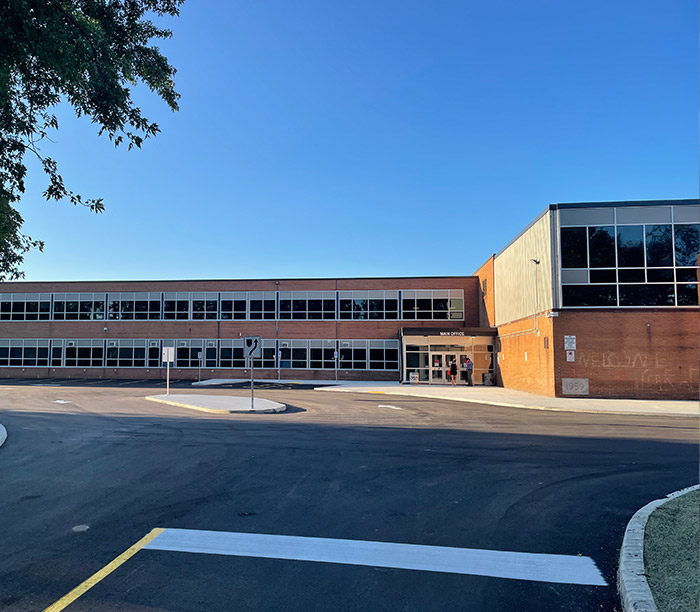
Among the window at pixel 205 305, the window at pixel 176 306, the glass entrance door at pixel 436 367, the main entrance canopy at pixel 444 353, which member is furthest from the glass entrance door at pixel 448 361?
the window at pixel 176 306

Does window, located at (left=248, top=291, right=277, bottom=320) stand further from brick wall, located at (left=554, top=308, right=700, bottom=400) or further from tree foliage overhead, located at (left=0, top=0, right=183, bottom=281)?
tree foliage overhead, located at (left=0, top=0, right=183, bottom=281)

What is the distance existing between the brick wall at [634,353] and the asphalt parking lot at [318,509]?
29.7ft

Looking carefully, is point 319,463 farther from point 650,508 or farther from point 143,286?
point 143,286

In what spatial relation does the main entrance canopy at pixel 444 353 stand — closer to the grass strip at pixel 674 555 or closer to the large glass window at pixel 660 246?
the large glass window at pixel 660 246

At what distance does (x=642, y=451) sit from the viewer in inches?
412

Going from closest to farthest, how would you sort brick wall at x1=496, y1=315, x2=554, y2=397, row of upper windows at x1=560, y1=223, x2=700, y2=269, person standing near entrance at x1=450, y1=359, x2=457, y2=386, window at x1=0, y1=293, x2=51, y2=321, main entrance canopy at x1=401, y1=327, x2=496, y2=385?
row of upper windows at x1=560, y1=223, x2=700, y2=269 < brick wall at x1=496, y1=315, x2=554, y2=397 < person standing near entrance at x1=450, y1=359, x2=457, y2=386 < main entrance canopy at x1=401, y1=327, x2=496, y2=385 < window at x1=0, y1=293, x2=51, y2=321

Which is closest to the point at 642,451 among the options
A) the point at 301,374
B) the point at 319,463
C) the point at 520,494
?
the point at 520,494

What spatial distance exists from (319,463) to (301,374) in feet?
105

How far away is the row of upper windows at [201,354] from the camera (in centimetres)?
4022

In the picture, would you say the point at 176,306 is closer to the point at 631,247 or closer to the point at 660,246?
the point at 631,247

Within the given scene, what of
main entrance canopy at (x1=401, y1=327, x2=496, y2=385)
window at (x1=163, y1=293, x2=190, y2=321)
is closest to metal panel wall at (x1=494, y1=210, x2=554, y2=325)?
main entrance canopy at (x1=401, y1=327, x2=496, y2=385)

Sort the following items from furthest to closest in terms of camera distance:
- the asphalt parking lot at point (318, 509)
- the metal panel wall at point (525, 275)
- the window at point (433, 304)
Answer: the window at point (433, 304) < the metal panel wall at point (525, 275) < the asphalt parking lot at point (318, 509)

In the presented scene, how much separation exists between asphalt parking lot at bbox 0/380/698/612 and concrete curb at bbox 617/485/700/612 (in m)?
0.20

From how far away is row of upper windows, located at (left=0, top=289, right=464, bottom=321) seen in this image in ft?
132
